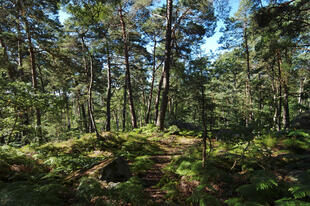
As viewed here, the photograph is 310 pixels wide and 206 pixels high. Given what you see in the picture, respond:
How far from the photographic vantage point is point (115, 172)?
149 inches

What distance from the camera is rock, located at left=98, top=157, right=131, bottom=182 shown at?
145 inches

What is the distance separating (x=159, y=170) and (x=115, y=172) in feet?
5.03

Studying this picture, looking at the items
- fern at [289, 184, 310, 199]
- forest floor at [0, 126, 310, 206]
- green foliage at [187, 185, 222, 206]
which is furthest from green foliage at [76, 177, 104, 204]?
fern at [289, 184, 310, 199]

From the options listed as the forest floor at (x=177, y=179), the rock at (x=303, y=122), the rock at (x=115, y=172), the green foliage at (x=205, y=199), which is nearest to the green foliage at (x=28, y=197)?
the forest floor at (x=177, y=179)

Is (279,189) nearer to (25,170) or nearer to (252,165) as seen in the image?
(252,165)

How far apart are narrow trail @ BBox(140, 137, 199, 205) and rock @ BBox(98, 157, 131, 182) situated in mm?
601

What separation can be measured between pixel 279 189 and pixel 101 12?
321 inches

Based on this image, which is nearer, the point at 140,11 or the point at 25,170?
the point at 25,170

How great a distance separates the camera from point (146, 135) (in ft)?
28.6

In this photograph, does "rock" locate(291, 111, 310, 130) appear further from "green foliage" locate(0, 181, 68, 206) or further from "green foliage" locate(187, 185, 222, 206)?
"green foliage" locate(0, 181, 68, 206)

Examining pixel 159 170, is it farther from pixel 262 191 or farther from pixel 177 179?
pixel 262 191

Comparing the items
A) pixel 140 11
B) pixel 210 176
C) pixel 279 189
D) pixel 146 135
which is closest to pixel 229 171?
pixel 210 176

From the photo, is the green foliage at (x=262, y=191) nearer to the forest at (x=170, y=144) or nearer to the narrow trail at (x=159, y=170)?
the forest at (x=170, y=144)

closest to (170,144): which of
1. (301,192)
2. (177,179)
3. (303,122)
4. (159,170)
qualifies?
(159,170)
